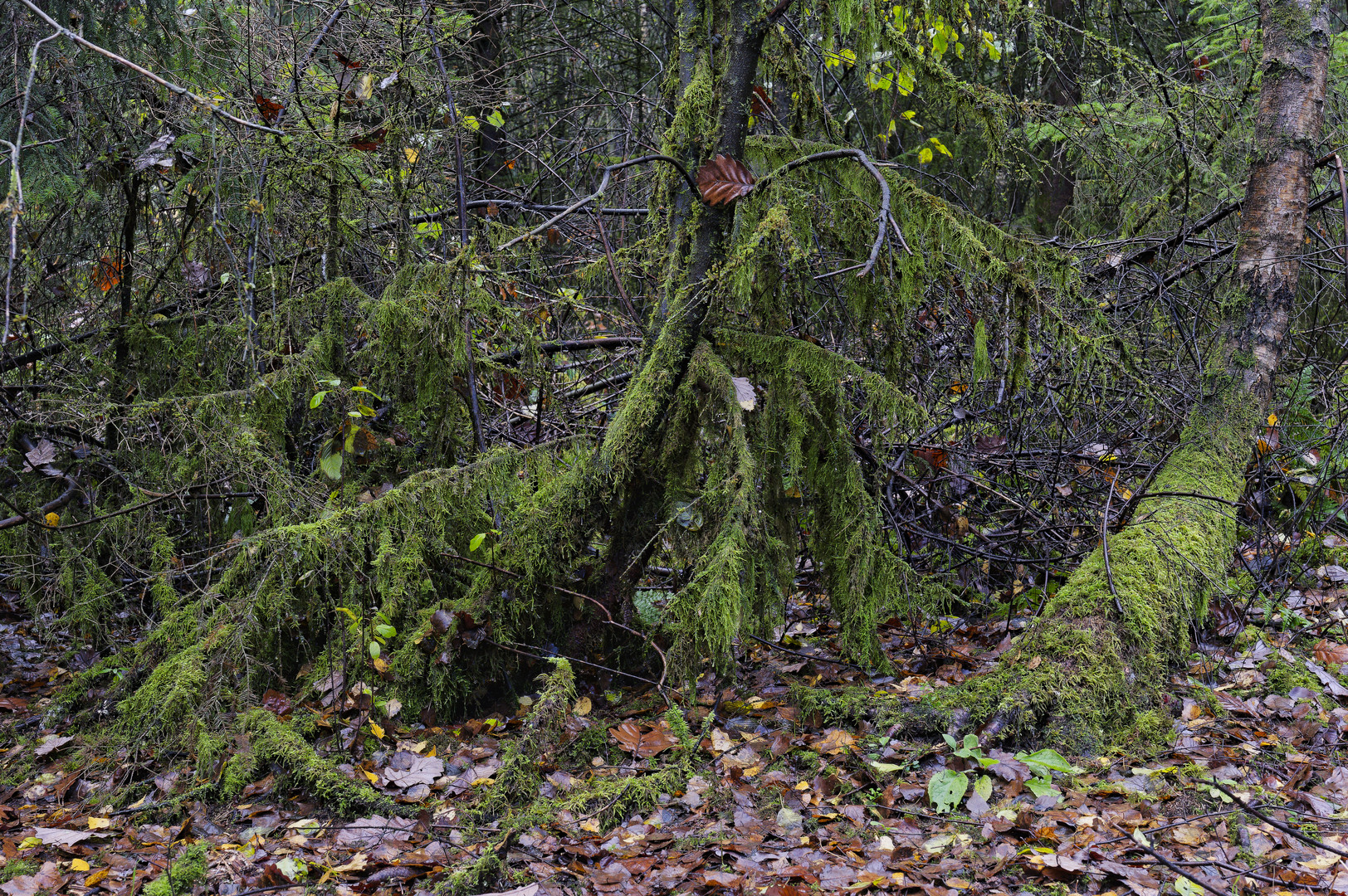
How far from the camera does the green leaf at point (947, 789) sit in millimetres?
3031

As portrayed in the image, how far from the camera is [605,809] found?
321 cm

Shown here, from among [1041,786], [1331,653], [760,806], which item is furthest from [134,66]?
[1331,653]

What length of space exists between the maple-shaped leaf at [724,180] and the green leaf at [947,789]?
2313 millimetres

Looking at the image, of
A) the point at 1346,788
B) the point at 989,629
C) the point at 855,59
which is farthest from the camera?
the point at 989,629

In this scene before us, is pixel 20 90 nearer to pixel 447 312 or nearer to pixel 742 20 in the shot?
pixel 447 312

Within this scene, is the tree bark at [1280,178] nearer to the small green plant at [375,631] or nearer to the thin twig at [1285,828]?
the thin twig at [1285,828]

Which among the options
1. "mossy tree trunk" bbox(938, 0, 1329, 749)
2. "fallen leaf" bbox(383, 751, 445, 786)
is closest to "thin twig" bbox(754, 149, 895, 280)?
"mossy tree trunk" bbox(938, 0, 1329, 749)

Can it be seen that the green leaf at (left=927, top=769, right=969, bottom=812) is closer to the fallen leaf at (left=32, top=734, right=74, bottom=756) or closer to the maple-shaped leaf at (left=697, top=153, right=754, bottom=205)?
the maple-shaped leaf at (left=697, top=153, right=754, bottom=205)

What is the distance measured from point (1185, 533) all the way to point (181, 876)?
13.8ft

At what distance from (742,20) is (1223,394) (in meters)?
3.35

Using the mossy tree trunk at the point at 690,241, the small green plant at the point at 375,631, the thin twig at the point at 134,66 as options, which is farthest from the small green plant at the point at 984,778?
the thin twig at the point at 134,66

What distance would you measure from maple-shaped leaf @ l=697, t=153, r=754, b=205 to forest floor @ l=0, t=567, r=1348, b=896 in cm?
211

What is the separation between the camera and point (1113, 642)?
3.49m

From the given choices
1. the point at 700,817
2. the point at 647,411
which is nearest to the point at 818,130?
the point at 647,411
